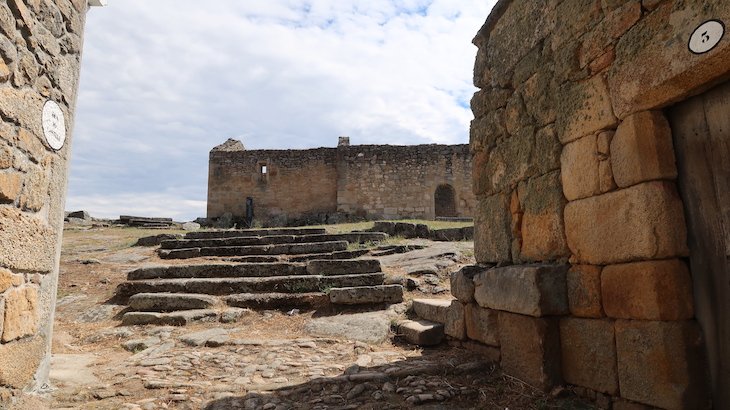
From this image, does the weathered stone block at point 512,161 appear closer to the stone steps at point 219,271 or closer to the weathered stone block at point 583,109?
the weathered stone block at point 583,109

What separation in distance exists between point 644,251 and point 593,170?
0.65m

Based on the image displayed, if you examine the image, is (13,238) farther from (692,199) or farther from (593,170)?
(692,199)

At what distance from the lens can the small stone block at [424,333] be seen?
16.3 feet

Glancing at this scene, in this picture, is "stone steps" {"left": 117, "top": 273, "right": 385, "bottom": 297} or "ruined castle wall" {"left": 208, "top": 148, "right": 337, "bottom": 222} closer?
"stone steps" {"left": 117, "top": 273, "right": 385, "bottom": 297}

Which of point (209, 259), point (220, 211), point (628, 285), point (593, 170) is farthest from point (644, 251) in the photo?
point (220, 211)

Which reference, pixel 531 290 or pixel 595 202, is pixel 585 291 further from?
pixel 595 202

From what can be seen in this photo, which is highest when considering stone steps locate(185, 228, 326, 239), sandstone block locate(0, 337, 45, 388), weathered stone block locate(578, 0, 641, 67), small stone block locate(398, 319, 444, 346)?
weathered stone block locate(578, 0, 641, 67)

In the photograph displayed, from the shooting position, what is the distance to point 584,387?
3.06 meters

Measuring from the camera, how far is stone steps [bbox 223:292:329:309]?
707cm

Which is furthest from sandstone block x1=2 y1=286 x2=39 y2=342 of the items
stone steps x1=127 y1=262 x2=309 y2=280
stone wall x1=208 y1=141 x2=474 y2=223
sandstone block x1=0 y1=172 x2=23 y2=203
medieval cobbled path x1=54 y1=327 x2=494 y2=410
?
stone wall x1=208 y1=141 x2=474 y2=223

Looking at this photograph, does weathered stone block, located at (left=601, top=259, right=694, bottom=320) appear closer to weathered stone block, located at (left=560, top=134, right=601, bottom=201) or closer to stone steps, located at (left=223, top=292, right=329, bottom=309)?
weathered stone block, located at (left=560, top=134, right=601, bottom=201)

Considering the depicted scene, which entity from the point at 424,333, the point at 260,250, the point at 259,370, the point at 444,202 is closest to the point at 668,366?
the point at 424,333

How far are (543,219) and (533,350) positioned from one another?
98cm

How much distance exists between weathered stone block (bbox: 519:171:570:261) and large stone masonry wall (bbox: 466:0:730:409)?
0.04 ft
